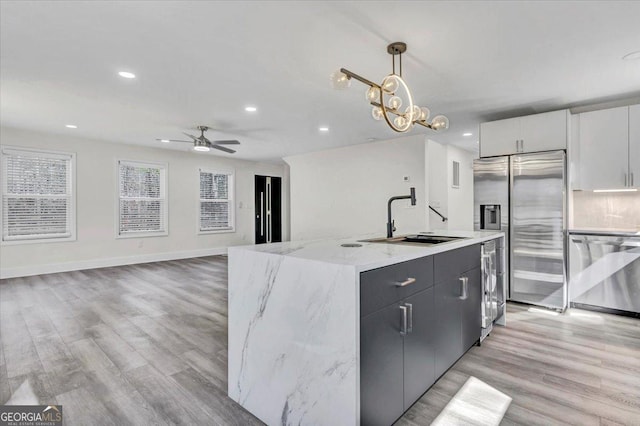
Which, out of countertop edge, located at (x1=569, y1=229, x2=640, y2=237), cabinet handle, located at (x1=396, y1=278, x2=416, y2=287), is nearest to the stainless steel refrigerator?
countertop edge, located at (x1=569, y1=229, x2=640, y2=237)

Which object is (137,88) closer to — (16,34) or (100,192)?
(16,34)

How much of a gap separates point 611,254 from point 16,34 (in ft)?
19.4

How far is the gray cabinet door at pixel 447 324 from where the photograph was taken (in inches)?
81.1

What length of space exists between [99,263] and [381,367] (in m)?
6.63

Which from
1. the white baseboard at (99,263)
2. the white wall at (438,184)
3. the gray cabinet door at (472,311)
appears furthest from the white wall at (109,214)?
the gray cabinet door at (472,311)

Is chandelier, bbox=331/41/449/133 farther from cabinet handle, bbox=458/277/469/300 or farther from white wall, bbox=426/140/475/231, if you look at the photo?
white wall, bbox=426/140/475/231

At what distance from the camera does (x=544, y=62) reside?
2887 millimetres

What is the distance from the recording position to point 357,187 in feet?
21.9

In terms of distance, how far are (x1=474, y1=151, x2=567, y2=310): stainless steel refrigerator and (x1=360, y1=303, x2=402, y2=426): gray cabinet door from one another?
307 cm

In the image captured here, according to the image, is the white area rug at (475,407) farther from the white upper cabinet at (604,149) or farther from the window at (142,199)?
the window at (142,199)

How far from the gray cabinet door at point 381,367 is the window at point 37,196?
260 inches

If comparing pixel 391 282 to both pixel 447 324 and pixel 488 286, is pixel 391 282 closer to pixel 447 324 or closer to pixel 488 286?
pixel 447 324

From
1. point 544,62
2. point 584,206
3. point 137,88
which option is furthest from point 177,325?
point 584,206

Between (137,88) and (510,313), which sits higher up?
(137,88)
